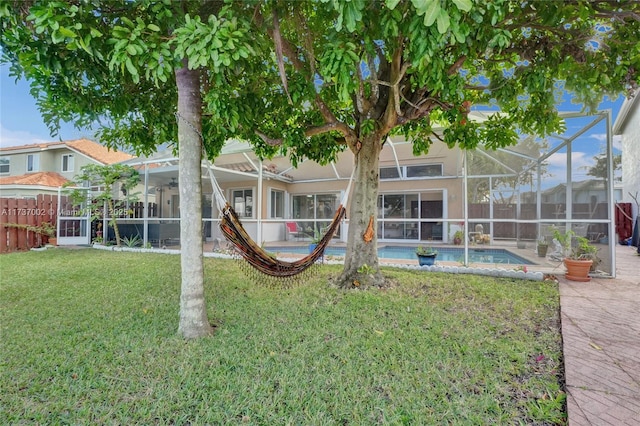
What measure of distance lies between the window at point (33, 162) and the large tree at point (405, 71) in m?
16.5

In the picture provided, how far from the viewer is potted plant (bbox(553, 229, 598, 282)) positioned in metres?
5.10

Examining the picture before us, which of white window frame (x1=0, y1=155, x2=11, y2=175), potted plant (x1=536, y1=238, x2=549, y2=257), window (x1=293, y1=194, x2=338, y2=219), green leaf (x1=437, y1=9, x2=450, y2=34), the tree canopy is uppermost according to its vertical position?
white window frame (x1=0, y1=155, x2=11, y2=175)

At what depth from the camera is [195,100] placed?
114 inches

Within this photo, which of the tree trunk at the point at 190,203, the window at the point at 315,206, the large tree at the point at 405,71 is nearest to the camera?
the large tree at the point at 405,71

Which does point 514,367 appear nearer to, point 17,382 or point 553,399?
point 553,399

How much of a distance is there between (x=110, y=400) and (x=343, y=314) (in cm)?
220

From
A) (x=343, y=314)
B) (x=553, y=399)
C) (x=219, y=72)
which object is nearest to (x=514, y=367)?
(x=553, y=399)

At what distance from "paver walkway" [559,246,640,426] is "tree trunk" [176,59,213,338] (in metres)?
2.81

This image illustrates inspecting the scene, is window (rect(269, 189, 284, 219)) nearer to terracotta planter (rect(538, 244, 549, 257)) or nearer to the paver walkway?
terracotta planter (rect(538, 244, 549, 257))

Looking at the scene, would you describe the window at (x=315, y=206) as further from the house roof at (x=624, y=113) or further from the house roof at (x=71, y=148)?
the house roof at (x=624, y=113)

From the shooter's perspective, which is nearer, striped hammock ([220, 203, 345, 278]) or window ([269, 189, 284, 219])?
striped hammock ([220, 203, 345, 278])

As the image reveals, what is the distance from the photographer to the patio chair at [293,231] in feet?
36.3

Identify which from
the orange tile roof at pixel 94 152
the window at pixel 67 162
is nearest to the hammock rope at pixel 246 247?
the orange tile roof at pixel 94 152

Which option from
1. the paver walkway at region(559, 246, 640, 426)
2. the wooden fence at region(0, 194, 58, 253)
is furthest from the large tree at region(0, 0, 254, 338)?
the wooden fence at region(0, 194, 58, 253)
